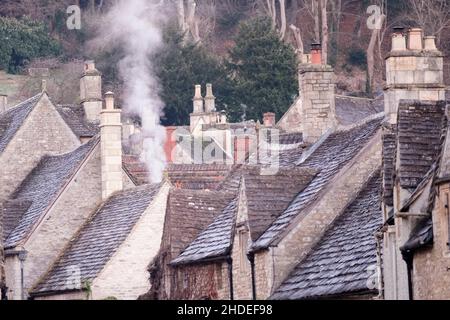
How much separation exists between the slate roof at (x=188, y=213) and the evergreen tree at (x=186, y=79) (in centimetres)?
5384

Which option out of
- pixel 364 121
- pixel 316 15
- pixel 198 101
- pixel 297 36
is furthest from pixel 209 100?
pixel 364 121

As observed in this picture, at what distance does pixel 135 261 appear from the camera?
53.9m

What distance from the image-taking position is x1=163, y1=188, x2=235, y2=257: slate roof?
49.9 meters

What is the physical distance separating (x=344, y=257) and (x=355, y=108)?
4214cm

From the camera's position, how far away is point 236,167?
56.2 m

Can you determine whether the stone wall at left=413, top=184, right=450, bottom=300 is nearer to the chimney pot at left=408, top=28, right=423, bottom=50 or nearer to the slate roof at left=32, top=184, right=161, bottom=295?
the chimney pot at left=408, top=28, right=423, bottom=50

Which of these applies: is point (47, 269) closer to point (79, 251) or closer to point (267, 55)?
point (79, 251)

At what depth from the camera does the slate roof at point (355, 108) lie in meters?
80.8

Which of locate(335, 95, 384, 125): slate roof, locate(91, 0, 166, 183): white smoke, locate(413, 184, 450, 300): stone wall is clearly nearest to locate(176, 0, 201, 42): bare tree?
locate(91, 0, 166, 183): white smoke

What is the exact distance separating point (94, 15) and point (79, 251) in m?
66.1

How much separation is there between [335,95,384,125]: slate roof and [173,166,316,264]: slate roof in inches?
1236

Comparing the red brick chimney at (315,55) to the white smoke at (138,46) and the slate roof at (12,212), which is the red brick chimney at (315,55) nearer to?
the slate roof at (12,212)

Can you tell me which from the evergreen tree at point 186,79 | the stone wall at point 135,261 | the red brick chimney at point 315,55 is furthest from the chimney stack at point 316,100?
the evergreen tree at point 186,79
